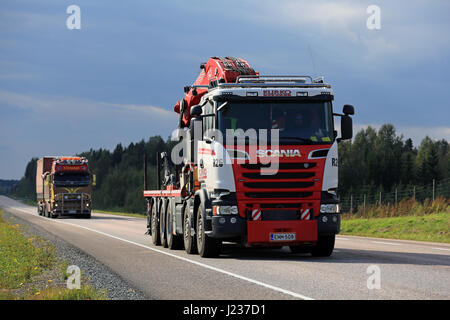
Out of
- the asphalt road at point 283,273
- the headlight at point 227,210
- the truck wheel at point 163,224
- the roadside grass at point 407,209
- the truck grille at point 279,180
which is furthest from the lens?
the roadside grass at point 407,209

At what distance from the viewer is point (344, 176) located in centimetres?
11531

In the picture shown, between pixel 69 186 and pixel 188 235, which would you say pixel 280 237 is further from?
pixel 69 186

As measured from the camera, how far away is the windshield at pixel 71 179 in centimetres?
4747

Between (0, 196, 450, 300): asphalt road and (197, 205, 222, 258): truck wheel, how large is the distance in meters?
0.29

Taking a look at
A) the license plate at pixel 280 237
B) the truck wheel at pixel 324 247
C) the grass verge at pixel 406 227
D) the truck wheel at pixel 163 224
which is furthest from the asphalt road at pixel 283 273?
the grass verge at pixel 406 227

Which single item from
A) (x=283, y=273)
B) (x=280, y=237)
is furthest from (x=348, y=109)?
(x=283, y=273)

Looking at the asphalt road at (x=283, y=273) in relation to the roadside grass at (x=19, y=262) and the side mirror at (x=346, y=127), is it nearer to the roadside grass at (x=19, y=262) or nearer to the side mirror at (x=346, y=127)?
the roadside grass at (x=19, y=262)

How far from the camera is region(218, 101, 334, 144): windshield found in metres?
14.9

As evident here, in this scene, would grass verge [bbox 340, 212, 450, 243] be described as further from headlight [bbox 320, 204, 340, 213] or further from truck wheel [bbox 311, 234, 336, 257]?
headlight [bbox 320, 204, 340, 213]

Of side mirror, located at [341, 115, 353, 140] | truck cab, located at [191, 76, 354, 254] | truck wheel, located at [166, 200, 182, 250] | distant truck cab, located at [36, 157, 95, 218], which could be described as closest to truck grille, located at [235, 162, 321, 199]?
truck cab, located at [191, 76, 354, 254]

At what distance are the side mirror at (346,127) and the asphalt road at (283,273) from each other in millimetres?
2653

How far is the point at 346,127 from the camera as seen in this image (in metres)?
15.3

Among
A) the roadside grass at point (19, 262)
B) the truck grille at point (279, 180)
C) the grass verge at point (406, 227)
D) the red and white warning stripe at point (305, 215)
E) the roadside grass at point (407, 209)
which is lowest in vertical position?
the grass verge at point (406, 227)
